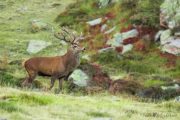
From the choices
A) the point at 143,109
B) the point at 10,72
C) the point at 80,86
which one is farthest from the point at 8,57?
the point at 143,109

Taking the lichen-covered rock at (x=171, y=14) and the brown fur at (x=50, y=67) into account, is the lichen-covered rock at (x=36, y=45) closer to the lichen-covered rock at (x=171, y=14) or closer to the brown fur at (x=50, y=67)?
the lichen-covered rock at (x=171, y=14)

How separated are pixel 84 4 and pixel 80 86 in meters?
20.3

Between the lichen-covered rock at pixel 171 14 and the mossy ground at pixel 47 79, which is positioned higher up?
the lichen-covered rock at pixel 171 14

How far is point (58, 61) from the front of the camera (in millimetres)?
26938

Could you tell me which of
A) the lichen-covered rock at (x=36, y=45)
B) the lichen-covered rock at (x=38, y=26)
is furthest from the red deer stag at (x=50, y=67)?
the lichen-covered rock at (x=38, y=26)

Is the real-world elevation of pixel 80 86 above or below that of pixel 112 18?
below

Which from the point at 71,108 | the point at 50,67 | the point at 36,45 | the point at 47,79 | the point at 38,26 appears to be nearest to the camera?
the point at 71,108

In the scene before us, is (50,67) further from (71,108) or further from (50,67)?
(71,108)

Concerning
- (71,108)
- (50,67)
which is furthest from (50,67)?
(71,108)

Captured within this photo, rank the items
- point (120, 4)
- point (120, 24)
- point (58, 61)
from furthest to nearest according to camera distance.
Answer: point (120, 4) → point (120, 24) → point (58, 61)

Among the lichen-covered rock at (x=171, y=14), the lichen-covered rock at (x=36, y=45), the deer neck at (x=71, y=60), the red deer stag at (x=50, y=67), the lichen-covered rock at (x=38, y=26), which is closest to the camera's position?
the red deer stag at (x=50, y=67)

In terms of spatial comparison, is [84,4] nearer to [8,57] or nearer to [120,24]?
[120,24]

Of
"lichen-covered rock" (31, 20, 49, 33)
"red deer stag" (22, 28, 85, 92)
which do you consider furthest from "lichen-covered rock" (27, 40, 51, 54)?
"red deer stag" (22, 28, 85, 92)

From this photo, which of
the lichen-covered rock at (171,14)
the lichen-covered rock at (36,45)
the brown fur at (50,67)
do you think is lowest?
the lichen-covered rock at (36,45)
